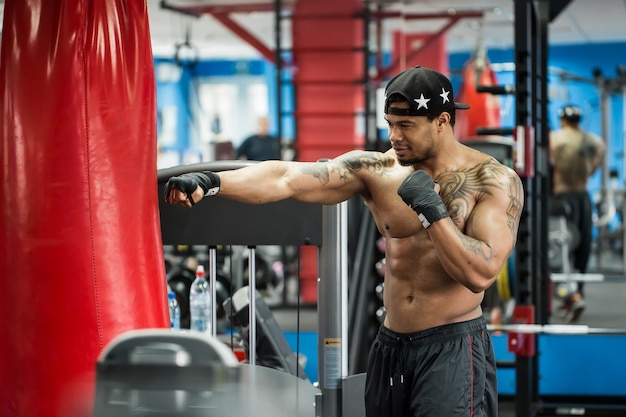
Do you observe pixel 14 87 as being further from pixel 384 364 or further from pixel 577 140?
pixel 577 140

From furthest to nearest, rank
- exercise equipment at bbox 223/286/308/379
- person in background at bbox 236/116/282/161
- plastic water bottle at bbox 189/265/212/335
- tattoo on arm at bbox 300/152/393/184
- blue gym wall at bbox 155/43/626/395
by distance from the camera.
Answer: blue gym wall at bbox 155/43/626/395
person in background at bbox 236/116/282/161
plastic water bottle at bbox 189/265/212/335
exercise equipment at bbox 223/286/308/379
tattoo on arm at bbox 300/152/393/184

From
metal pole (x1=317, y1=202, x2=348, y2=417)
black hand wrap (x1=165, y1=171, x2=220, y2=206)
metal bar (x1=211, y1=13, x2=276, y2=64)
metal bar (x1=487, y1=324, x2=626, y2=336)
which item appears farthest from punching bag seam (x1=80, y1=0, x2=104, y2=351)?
metal bar (x1=211, y1=13, x2=276, y2=64)

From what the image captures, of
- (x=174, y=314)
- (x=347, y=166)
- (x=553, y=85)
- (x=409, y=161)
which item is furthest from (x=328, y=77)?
(x=553, y=85)

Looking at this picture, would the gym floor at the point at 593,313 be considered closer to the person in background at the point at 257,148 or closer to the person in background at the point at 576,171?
the person in background at the point at 576,171

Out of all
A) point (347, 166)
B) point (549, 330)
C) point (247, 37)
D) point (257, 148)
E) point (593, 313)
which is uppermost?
point (247, 37)

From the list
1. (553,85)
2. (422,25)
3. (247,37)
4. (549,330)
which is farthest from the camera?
(553,85)

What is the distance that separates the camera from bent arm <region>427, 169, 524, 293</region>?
269 cm

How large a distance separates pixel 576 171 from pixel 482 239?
715cm

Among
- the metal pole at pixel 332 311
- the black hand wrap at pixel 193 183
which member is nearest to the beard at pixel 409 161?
the metal pole at pixel 332 311

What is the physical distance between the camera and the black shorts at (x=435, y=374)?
2807 mm

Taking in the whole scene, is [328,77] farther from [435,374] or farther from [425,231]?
[435,374]

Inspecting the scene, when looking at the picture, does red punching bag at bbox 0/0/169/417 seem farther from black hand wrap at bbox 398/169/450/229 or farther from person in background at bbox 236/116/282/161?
person in background at bbox 236/116/282/161

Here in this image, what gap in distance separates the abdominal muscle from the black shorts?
3cm

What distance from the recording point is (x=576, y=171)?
9578 millimetres
